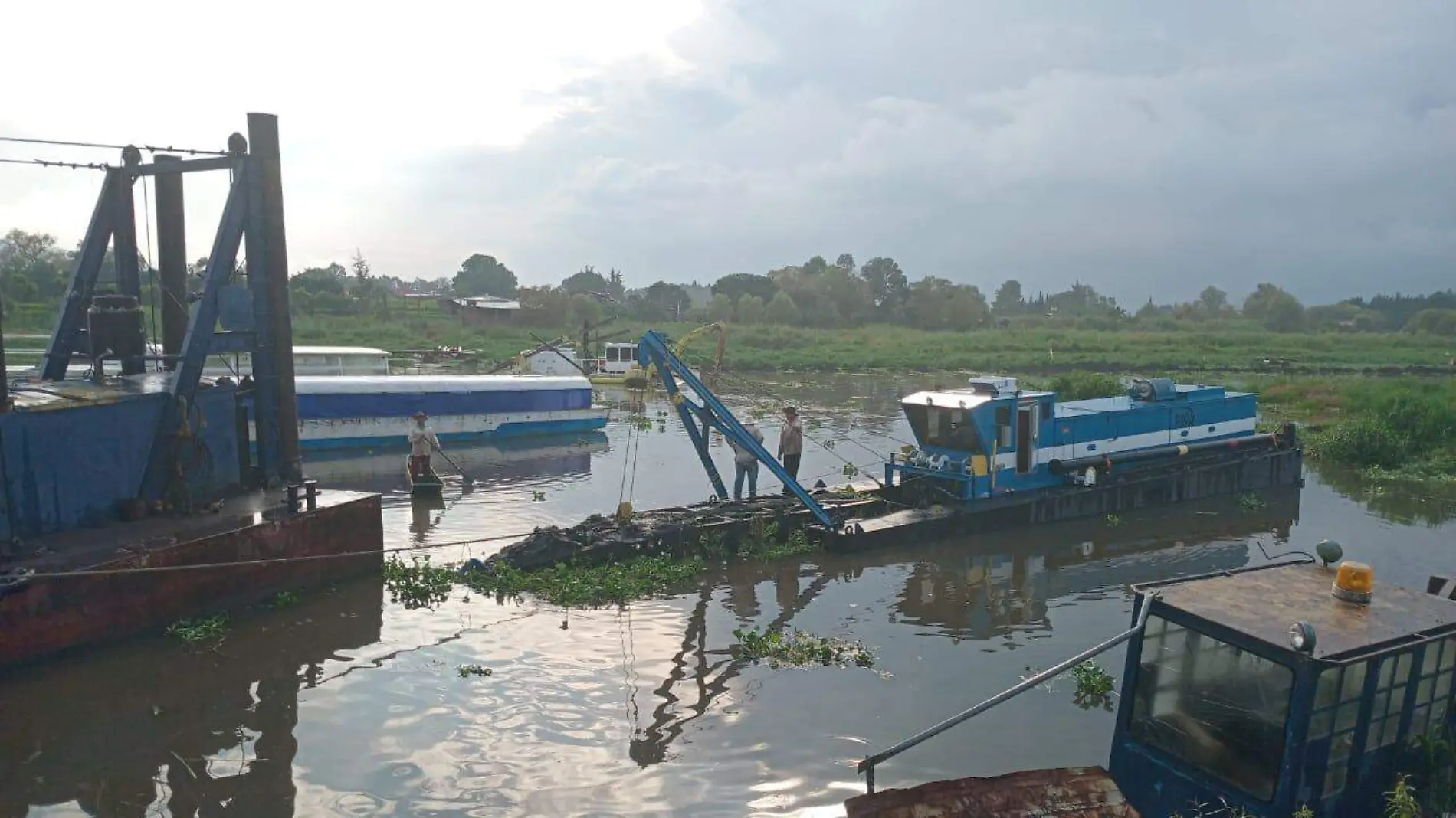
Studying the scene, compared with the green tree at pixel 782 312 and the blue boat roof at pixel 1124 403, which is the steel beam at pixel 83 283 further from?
the green tree at pixel 782 312

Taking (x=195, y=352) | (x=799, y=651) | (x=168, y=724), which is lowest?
(x=168, y=724)

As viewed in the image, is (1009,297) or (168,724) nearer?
(168,724)

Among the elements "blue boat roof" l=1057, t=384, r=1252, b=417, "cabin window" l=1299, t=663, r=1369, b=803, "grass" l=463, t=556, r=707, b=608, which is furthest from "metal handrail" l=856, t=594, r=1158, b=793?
"blue boat roof" l=1057, t=384, r=1252, b=417

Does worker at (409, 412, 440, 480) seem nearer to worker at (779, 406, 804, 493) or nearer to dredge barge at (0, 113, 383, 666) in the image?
dredge barge at (0, 113, 383, 666)

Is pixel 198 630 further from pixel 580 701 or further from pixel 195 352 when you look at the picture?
pixel 580 701

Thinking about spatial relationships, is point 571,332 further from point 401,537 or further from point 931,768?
point 931,768

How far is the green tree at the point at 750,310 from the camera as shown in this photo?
99438 millimetres

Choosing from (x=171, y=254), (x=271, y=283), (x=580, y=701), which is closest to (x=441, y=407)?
(x=171, y=254)

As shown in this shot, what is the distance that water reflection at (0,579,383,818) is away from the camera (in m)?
8.20

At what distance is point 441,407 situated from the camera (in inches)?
1085

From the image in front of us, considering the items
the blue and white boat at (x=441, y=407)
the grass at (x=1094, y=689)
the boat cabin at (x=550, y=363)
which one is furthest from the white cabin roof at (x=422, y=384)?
the grass at (x=1094, y=689)

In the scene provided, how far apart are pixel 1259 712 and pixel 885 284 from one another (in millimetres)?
114624

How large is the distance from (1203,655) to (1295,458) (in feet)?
60.8

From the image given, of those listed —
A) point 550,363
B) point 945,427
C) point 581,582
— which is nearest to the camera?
point 581,582
